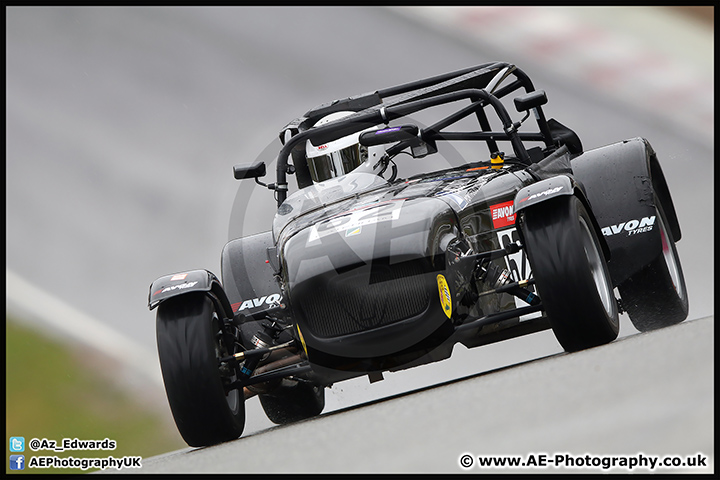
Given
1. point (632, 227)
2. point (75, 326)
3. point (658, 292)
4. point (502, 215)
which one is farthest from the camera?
point (75, 326)

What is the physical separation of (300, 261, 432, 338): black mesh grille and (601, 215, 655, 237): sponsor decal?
1712 mm

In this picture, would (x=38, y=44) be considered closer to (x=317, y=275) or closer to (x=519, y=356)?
(x=519, y=356)

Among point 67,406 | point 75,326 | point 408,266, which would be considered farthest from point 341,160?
point 75,326

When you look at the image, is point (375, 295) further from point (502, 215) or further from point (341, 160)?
point (341, 160)

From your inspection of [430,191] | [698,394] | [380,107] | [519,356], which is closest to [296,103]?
[519,356]

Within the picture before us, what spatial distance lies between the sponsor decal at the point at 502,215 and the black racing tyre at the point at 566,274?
0.70 metres

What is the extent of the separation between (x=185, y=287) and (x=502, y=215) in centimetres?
187

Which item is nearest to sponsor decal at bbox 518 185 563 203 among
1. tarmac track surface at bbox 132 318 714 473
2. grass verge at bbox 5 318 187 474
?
tarmac track surface at bbox 132 318 714 473

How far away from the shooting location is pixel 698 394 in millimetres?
2520

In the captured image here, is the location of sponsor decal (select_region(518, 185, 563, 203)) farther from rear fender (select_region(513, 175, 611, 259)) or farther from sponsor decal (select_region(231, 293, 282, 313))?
sponsor decal (select_region(231, 293, 282, 313))

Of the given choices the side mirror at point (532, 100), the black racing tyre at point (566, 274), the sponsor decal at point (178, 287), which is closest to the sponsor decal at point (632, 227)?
the side mirror at point (532, 100)

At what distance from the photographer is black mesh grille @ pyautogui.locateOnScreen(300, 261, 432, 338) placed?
446 centimetres

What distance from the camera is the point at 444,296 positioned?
178 inches

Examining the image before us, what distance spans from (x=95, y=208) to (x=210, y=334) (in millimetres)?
7400
